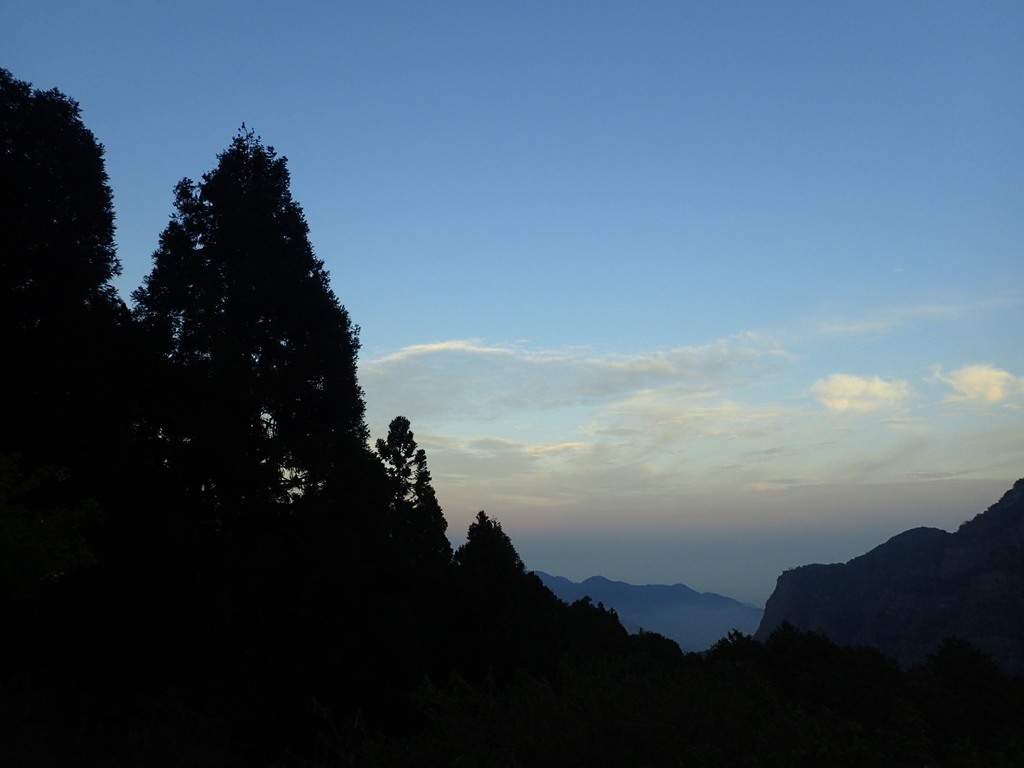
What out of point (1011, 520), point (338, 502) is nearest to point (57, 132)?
point (338, 502)

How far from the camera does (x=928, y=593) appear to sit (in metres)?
139

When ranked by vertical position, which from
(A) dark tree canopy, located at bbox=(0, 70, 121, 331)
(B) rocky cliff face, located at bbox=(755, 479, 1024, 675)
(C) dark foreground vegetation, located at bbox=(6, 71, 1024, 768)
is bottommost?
(B) rocky cliff face, located at bbox=(755, 479, 1024, 675)

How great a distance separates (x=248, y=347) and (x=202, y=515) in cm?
466

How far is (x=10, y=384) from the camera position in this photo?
16.5 m

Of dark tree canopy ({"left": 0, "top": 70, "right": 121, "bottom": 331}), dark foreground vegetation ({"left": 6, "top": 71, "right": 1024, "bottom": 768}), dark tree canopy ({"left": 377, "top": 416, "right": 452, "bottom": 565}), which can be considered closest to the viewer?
dark foreground vegetation ({"left": 6, "top": 71, "right": 1024, "bottom": 768})

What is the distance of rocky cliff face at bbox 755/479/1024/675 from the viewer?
11400 centimetres

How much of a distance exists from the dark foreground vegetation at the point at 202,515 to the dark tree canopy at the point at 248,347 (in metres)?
0.06

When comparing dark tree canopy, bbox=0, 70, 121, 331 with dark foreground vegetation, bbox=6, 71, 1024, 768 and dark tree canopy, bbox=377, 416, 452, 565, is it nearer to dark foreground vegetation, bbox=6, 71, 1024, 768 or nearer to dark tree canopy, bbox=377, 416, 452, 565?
dark foreground vegetation, bbox=6, 71, 1024, 768

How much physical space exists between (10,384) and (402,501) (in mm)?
18798

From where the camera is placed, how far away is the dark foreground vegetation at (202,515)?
44.3 ft

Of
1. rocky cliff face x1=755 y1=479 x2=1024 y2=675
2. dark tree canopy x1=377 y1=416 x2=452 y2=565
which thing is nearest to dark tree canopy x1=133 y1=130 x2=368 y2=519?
dark tree canopy x1=377 y1=416 x2=452 y2=565

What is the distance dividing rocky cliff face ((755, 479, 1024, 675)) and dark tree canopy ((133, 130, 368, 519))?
102425mm

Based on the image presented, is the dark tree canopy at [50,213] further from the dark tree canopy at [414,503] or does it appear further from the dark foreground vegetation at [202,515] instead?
the dark tree canopy at [414,503]

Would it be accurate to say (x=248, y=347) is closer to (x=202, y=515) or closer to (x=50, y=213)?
(x=202, y=515)
